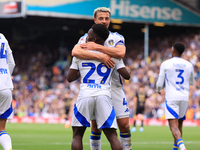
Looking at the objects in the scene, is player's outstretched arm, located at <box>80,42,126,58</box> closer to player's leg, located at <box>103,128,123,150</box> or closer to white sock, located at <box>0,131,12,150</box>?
player's leg, located at <box>103,128,123,150</box>

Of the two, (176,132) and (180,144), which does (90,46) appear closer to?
(180,144)

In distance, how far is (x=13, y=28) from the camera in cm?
3928

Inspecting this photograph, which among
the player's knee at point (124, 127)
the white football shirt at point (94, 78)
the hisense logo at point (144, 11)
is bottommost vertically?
the player's knee at point (124, 127)

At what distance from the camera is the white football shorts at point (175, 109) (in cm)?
761

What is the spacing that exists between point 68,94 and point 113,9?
24.6 feet

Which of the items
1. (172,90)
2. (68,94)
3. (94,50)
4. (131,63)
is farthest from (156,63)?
(94,50)

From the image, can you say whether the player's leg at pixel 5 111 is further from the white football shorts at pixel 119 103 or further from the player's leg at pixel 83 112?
the white football shorts at pixel 119 103

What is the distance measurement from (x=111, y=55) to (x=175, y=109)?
114 inches

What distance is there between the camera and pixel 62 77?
3503cm

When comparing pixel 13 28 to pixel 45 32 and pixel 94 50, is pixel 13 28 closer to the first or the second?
pixel 45 32

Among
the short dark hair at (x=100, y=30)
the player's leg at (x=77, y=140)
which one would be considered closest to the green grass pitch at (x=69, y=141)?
the player's leg at (x=77, y=140)

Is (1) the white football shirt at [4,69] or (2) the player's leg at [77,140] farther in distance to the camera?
(1) the white football shirt at [4,69]

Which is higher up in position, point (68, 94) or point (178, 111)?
point (178, 111)

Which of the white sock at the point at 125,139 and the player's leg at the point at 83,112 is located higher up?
the player's leg at the point at 83,112
